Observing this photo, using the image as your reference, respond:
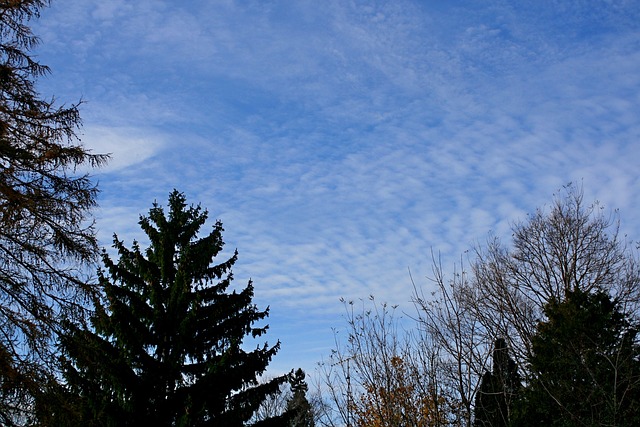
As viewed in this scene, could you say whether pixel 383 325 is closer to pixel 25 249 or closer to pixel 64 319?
pixel 64 319

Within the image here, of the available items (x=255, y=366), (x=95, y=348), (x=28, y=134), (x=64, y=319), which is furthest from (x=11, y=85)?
(x=255, y=366)

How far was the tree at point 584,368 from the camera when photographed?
11758mm

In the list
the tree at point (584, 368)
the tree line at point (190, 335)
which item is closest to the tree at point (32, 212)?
the tree line at point (190, 335)

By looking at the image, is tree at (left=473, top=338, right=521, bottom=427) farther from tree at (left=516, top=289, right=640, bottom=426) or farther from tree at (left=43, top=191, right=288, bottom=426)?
tree at (left=43, top=191, right=288, bottom=426)

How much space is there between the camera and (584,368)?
42.0 ft

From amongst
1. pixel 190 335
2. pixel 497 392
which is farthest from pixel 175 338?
pixel 497 392

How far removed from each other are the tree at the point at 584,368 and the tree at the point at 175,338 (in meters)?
7.14

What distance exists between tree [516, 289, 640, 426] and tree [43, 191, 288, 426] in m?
7.14

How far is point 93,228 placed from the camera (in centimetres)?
1082

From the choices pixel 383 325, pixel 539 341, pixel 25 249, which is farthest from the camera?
pixel 539 341

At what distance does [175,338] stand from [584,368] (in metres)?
10.1

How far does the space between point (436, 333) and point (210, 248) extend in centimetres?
889

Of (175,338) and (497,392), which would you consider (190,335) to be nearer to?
(175,338)

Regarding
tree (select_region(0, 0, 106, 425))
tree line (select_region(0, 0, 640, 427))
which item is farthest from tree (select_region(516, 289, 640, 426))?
tree (select_region(0, 0, 106, 425))
